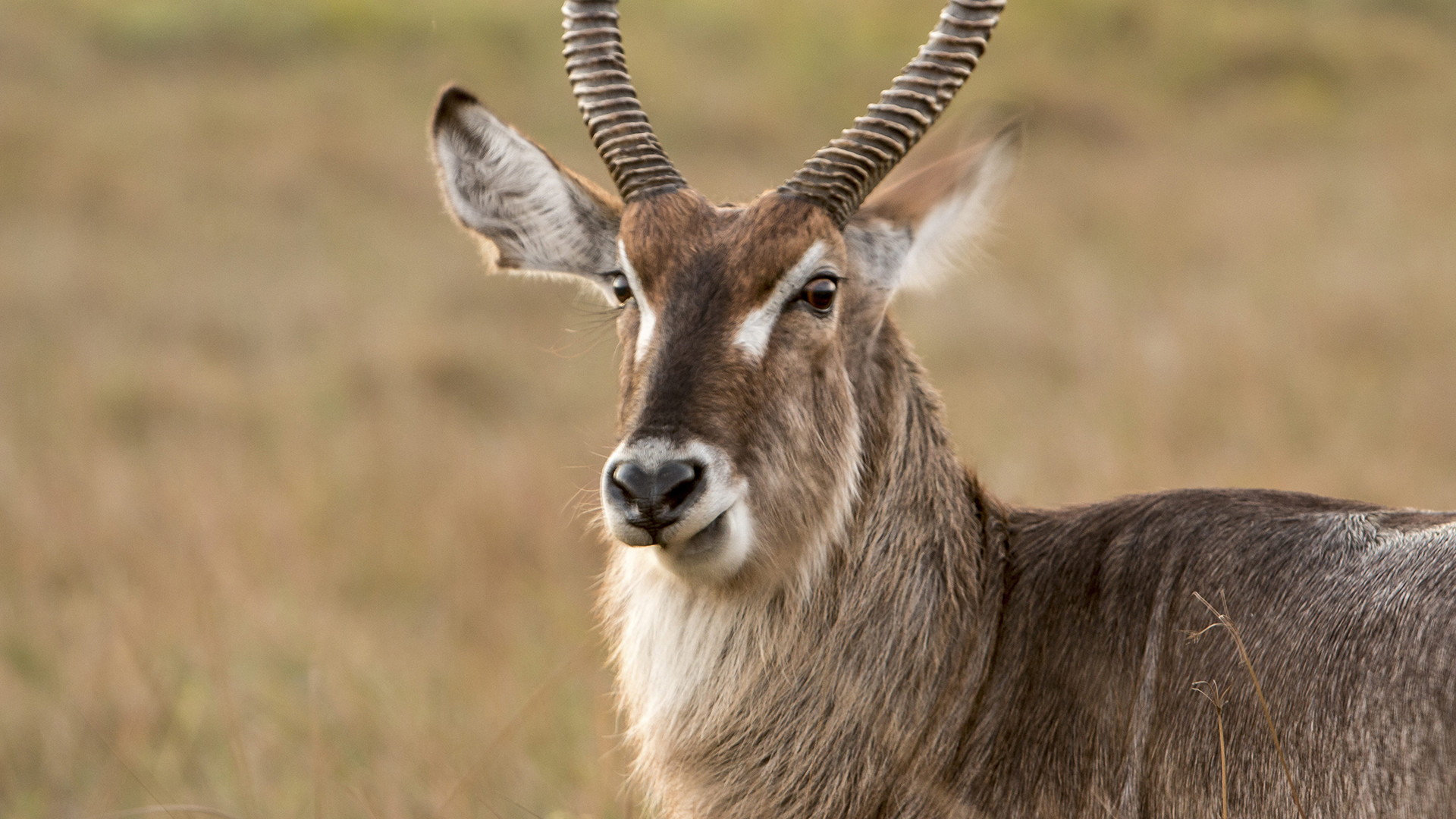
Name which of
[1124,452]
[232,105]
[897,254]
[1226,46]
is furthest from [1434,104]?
[897,254]

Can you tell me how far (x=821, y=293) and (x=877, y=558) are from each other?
617 mm

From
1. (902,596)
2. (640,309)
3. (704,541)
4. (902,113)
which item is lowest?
(902,596)

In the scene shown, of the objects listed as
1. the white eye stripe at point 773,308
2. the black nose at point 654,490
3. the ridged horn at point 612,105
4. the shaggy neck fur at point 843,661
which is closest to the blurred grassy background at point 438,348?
the ridged horn at point 612,105

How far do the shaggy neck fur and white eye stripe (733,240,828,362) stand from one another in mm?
307

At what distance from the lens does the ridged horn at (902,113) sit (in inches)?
115

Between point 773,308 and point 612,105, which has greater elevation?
point 612,105

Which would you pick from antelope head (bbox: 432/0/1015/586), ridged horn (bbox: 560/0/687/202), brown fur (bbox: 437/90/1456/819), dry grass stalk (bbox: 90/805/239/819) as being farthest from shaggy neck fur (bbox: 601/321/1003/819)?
dry grass stalk (bbox: 90/805/239/819)

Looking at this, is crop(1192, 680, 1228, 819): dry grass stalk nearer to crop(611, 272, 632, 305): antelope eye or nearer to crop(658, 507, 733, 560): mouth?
crop(658, 507, 733, 560): mouth

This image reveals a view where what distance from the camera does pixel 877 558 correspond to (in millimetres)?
2955

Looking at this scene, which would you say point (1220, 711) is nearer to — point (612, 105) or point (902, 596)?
point (902, 596)

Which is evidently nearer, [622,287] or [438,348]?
[622,287]

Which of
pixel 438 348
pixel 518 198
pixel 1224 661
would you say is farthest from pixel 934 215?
pixel 438 348

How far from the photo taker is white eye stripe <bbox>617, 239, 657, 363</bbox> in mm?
2844

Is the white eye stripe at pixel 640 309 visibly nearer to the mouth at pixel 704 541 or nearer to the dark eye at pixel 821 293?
the dark eye at pixel 821 293
